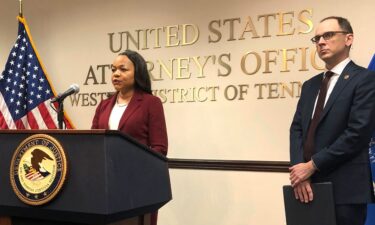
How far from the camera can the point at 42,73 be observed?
3.97 m

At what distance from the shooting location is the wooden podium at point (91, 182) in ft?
5.32

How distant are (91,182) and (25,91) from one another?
257 centimetres

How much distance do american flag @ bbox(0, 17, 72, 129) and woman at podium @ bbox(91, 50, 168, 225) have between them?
159cm

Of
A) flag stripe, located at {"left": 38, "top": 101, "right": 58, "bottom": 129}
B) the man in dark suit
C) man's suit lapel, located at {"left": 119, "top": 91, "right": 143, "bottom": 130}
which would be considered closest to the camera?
the man in dark suit

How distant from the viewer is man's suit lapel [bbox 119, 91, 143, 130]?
233cm

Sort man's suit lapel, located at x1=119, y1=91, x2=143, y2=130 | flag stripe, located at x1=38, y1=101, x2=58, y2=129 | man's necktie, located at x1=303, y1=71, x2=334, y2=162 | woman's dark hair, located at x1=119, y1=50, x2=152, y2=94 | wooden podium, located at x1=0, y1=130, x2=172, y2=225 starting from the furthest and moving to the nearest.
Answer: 1. flag stripe, located at x1=38, y1=101, x2=58, y2=129
2. woman's dark hair, located at x1=119, y1=50, x2=152, y2=94
3. man's suit lapel, located at x1=119, y1=91, x2=143, y2=130
4. man's necktie, located at x1=303, y1=71, x2=334, y2=162
5. wooden podium, located at x1=0, y1=130, x2=172, y2=225

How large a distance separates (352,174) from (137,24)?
7.73ft

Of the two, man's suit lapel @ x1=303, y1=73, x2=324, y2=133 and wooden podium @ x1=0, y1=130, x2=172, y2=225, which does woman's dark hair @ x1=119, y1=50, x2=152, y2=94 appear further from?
man's suit lapel @ x1=303, y1=73, x2=324, y2=133

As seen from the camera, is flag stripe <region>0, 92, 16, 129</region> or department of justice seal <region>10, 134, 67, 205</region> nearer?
department of justice seal <region>10, 134, 67, 205</region>

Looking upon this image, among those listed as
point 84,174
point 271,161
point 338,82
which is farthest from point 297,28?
point 84,174

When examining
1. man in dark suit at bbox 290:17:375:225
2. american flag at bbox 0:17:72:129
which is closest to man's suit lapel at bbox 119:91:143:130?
man in dark suit at bbox 290:17:375:225

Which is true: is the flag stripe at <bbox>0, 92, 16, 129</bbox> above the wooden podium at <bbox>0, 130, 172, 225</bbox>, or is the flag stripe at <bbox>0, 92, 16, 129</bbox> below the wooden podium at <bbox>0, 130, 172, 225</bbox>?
above

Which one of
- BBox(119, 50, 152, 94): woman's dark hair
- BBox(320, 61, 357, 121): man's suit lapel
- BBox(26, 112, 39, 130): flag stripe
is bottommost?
BBox(26, 112, 39, 130): flag stripe

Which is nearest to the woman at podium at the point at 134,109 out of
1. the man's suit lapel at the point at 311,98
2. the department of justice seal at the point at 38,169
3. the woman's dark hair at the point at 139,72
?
the woman's dark hair at the point at 139,72
